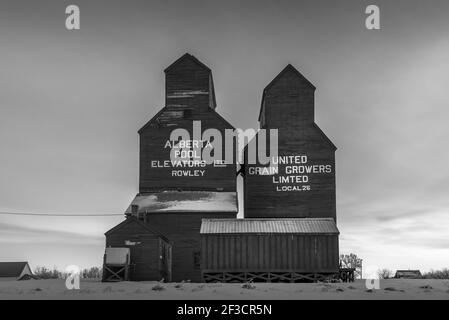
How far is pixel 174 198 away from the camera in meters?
48.3

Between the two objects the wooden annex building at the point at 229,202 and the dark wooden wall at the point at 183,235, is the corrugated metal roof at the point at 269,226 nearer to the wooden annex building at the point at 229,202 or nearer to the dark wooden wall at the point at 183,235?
the wooden annex building at the point at 229,202

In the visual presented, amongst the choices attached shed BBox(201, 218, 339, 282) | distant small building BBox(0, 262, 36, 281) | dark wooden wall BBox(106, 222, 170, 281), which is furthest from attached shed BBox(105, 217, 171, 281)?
distant small building BBox(0, 262, 36, 281)

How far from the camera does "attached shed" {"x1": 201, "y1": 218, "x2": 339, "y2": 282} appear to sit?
40.0 metres

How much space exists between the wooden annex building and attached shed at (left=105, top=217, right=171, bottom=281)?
0.22 feet

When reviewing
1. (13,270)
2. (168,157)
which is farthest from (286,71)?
(13,270)

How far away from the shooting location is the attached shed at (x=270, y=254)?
131ft

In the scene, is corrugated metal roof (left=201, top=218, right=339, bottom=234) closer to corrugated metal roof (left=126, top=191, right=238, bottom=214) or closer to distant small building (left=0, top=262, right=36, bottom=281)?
corrugated metal roof (left=126, top=191, right=238, bottom=214)

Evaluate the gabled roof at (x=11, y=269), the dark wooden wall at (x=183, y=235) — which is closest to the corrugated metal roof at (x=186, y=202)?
the dark wooden wall at (x=183, y=235)

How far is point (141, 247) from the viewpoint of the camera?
40.3 m

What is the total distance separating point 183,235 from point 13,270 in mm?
31618

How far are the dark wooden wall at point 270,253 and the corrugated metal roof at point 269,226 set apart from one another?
1.19ft
